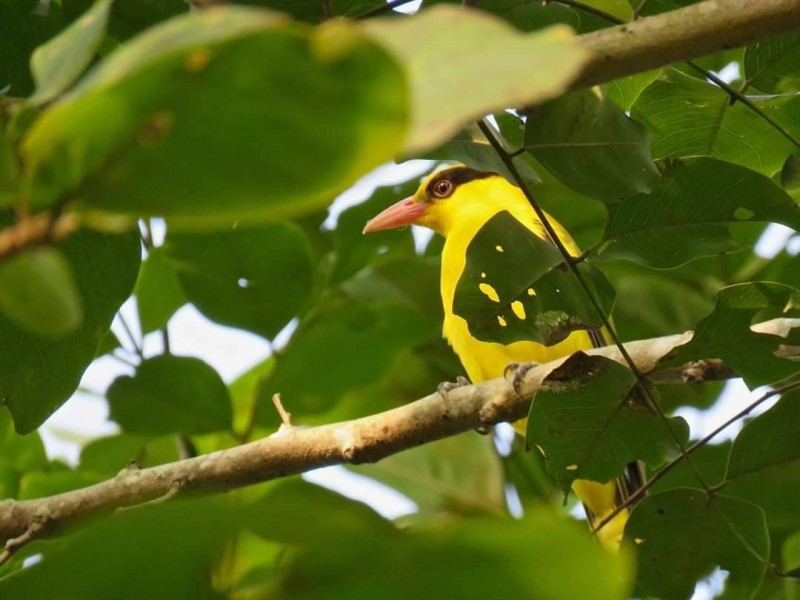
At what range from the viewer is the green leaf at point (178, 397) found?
86.4 inches

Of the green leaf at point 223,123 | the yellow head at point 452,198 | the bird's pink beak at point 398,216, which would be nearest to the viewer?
the green leaf at point 223,123

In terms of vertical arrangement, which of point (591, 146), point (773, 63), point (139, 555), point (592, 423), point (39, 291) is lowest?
point (592, 423)

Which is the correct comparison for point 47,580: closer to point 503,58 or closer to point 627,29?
point 503,58

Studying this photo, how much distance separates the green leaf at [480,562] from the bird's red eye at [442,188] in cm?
326

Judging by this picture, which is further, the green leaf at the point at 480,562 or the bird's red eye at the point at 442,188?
the bird's red eye at the point at 442,188

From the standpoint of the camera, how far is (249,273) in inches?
88.0

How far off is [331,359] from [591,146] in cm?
110

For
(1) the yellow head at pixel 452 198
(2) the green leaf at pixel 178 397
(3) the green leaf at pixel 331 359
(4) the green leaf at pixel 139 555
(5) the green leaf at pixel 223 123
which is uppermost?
(5) the green leaf at pixel 223 123

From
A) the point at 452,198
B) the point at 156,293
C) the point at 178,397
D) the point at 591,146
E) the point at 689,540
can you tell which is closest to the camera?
the point at 591,146

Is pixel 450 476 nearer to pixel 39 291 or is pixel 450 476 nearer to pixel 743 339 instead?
pixel 743 339

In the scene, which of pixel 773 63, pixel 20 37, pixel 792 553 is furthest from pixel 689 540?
pixel 20 37

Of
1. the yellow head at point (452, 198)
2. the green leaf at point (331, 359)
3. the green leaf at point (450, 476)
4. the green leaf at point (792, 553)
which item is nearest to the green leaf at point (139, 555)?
the green leaf at point (792, 553)

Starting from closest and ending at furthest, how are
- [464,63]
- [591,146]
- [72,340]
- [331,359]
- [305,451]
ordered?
[464,63] → [591,146] → [72,340] → [305,451] → [331,359]

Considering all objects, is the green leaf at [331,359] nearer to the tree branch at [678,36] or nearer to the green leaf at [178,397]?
the green leaf at [178,397]
